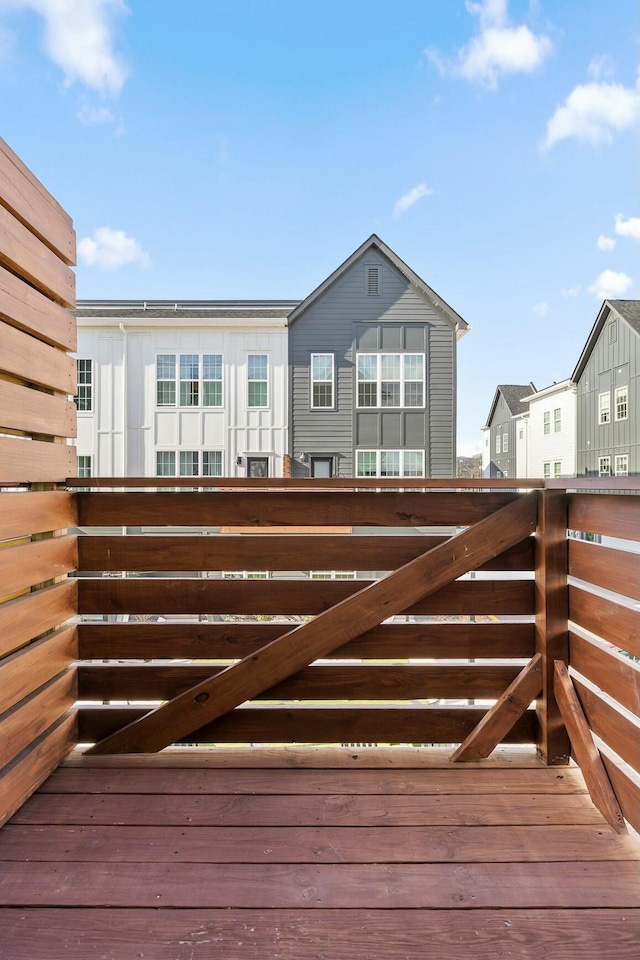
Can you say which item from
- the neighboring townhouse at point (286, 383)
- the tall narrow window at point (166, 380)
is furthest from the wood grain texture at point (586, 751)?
the tall narrow window at point (166, 380)

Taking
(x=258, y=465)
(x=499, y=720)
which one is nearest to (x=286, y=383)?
(x=258, y=465)

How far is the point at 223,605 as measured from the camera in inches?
65.2

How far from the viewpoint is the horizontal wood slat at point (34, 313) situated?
129 cm

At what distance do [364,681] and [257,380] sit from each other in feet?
24.2

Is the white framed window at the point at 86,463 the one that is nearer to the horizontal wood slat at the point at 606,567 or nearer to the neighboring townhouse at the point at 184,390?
the neighboring townhouse at the point at 184,390

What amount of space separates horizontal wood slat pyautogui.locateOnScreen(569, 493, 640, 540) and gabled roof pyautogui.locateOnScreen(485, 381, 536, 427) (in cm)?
303

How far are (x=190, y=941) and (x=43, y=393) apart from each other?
4.49 ft

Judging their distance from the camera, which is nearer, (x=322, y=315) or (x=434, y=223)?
(x=434, y=223)

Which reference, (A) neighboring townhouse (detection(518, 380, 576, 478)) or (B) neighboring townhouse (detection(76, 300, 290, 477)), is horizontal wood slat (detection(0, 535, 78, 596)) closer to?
(A) neighboring townhouse (detection(518, 380, 576, 478))

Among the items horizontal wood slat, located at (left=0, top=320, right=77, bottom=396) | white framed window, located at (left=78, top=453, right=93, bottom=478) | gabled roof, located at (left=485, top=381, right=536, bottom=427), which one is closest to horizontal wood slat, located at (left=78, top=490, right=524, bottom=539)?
horizontal wood slat, located at (left=0, top=320, right=77, bottom=396)

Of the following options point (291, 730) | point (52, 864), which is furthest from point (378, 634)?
point (52, 864)

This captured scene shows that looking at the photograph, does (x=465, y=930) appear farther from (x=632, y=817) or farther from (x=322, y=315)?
(x=322, y=315)

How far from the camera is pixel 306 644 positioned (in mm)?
1575

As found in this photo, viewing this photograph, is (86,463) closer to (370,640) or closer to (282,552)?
(282,552)
